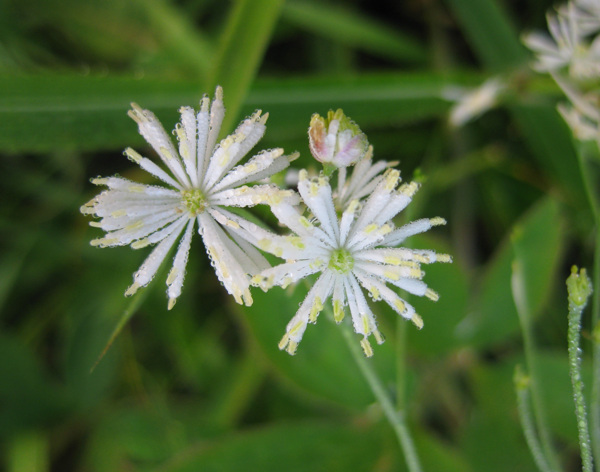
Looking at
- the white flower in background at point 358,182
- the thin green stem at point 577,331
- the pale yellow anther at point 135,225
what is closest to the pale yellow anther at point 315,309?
the white flower in background at point 358,182

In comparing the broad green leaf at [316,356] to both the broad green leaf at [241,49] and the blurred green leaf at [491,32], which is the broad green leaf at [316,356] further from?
the blurred green leaf at [491,32]

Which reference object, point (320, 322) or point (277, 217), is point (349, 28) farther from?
point (277, 217)

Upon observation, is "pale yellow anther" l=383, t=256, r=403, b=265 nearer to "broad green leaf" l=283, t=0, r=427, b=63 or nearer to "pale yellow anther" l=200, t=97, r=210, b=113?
"pale yellow anther" l=200, t=97, r=210, b=113

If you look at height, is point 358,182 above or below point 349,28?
below

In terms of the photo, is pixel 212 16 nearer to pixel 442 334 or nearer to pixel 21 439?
pixel 442 334

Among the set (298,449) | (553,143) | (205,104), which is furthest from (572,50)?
(298,449)

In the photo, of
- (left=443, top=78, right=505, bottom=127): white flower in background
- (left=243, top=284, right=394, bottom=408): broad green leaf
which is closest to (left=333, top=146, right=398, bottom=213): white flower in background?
(left=243, top=284, right=394, bottom=408): broad green leaf
